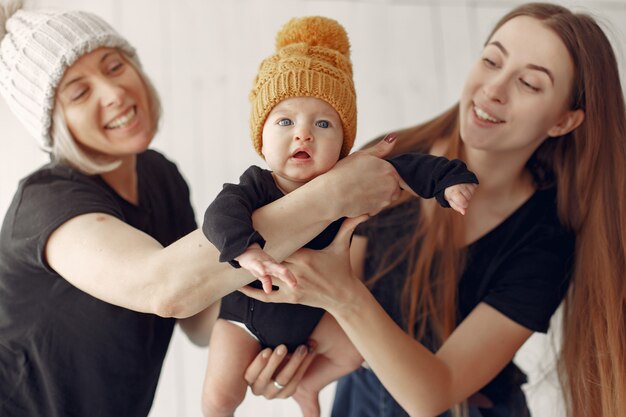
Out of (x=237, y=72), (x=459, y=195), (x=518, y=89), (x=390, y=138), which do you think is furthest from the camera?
(x=237, y=72)

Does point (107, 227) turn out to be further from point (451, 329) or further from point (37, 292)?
point (451, 329)

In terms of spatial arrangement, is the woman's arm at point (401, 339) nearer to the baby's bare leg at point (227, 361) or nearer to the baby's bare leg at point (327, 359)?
the baby's bare leg at point (327, 359)

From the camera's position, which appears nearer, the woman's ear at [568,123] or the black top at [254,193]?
the black top at [254,193]

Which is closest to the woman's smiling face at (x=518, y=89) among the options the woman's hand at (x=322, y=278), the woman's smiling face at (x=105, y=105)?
the woman's hand at (x=322, y=278)

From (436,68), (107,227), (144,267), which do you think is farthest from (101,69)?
(436,68)

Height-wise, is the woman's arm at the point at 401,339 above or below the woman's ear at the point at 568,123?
below

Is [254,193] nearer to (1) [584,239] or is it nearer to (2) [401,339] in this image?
(2) [401,339]

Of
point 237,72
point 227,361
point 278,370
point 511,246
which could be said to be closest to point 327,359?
point 278,370

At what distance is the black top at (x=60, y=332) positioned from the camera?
52.4 inches

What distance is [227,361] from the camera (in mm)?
1349

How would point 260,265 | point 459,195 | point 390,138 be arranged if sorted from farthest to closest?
1. point 390,138
2. point 459,195
3. point 260,265

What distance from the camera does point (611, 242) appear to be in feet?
5.12

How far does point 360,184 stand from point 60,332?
658mm

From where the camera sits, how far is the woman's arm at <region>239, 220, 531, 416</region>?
123 centimetres
